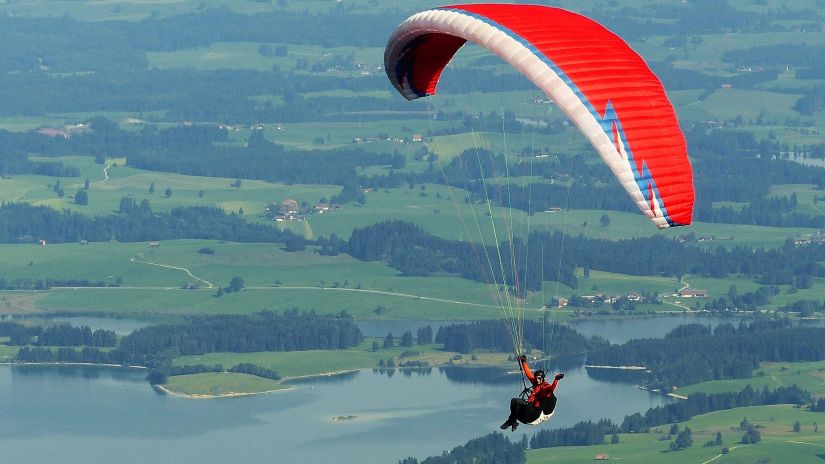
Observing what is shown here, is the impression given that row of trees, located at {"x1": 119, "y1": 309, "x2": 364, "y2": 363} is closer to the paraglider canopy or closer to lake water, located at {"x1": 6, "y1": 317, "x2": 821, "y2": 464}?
lake water, located at {"x1": 6, "y1": 317, "x2": 821, "y2": 464}

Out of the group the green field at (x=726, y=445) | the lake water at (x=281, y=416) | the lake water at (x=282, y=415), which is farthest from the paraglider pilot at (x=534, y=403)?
the lake water at (x=281, y=416)

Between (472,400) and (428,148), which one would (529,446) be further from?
(428,148)

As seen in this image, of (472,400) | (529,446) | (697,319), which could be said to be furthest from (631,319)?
(529,446)

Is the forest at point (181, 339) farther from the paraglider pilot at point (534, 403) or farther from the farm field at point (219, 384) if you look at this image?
the paraglider pilot at point (534, 403)

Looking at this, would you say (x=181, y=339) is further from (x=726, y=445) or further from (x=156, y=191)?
(x=156, y=191)

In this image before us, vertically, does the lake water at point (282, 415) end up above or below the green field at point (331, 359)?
below

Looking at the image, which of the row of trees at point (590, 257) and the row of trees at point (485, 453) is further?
the row of trees at point (590, 257)
